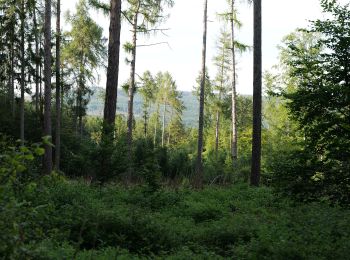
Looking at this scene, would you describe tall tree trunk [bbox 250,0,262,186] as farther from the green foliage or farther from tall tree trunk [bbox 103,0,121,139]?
the green foliage

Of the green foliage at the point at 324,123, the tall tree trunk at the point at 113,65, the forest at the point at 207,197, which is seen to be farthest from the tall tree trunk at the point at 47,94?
the green foliage at the point at 324,123

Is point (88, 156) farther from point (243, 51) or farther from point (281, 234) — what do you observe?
point (243, 51)

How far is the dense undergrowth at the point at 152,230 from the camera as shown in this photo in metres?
3.53

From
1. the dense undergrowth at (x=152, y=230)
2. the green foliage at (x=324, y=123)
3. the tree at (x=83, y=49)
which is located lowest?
the dense undergrowth at (x=152, y=230)

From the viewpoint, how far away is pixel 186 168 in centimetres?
2978

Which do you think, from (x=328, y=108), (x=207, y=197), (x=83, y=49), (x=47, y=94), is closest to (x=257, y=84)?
(x=207, y=197)

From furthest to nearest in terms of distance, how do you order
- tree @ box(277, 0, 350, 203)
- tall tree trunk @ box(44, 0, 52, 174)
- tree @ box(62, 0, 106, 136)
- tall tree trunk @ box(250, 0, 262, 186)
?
tree @ box(62, 0, 106, 136)
tall tree trunk @ box(44, 0, 52, 174)
tall tree trunk @ box(250, 0, 262, 186)
tree @ box(277, 0, 350, 203)

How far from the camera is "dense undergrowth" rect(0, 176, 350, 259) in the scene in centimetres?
353

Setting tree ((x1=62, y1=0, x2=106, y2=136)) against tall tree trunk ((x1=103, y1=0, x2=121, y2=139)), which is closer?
tall tree trunk ((x1=103, y1=0, x2=121, y2=139))

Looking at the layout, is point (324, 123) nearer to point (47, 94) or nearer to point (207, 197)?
point (207, 197)

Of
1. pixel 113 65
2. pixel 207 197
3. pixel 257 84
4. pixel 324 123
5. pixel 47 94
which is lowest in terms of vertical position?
pixel 207 197

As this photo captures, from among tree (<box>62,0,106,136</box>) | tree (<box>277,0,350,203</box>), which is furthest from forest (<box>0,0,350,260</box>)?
tree (<box>62,0,106,136</box>)

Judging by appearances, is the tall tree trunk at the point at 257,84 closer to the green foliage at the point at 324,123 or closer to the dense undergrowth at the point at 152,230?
the dense undergrowth at the point at 152,230

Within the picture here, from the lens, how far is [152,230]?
21.2 ft
